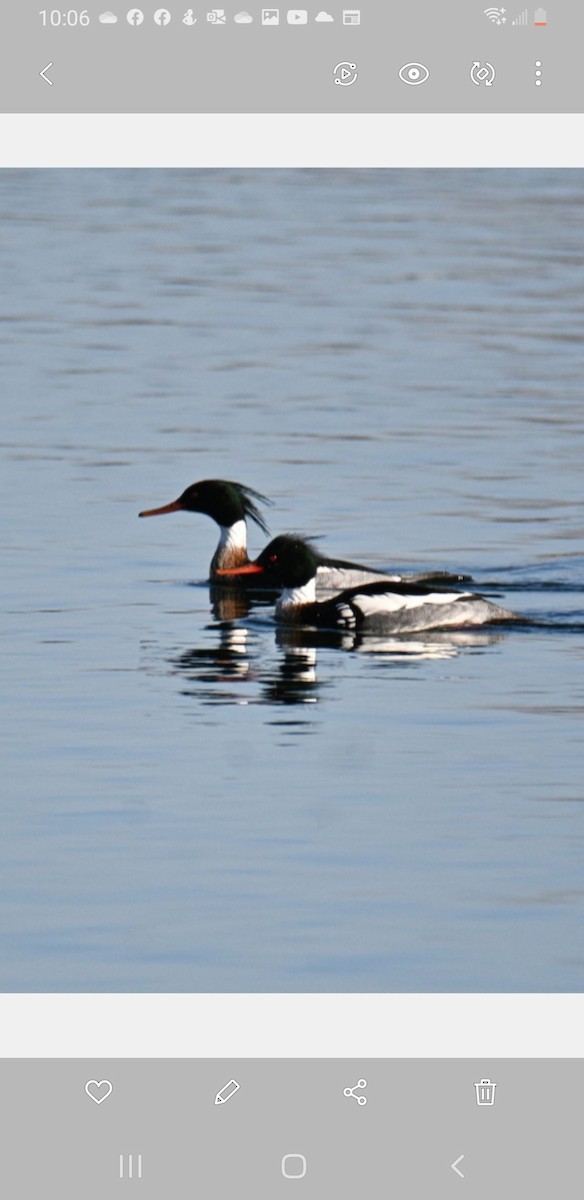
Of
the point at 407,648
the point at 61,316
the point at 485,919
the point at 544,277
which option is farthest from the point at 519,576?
the point at 544,277

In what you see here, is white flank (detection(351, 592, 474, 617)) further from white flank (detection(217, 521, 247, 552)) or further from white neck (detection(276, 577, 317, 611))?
white flank (detection(217, 521, 247, 552))

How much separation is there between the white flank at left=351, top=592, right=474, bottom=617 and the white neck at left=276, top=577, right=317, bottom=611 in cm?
56

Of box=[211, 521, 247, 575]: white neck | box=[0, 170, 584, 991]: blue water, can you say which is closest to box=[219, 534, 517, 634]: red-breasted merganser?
box=[0, 170, 584, 991]: blue water

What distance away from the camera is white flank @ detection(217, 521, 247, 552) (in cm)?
1781

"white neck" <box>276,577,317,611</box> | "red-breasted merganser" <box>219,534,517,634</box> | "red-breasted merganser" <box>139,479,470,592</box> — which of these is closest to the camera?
"red-breasted merganser" <box>219,534,517,634</box>

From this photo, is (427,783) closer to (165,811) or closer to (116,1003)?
(165,811)

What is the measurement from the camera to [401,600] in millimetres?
14992

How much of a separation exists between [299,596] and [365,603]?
67 centimetres

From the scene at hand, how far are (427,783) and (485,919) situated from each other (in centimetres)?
197

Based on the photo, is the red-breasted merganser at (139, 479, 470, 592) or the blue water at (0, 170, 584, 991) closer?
the blue water at (0, 170, 584, 991)

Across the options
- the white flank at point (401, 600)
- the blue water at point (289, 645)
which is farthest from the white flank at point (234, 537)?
the white flank at point (401, 600)

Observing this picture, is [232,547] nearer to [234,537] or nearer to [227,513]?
[234,537]

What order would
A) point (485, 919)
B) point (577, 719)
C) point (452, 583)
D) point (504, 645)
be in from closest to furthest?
point (485, 919) < point (577, 719) < point (504, 645) < point (452, 583)

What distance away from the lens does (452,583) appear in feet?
51.3
